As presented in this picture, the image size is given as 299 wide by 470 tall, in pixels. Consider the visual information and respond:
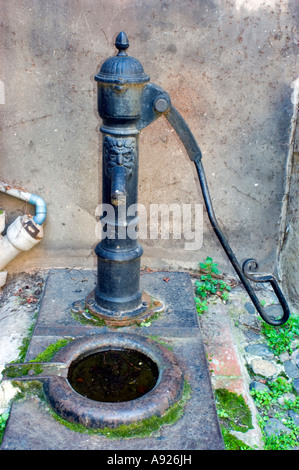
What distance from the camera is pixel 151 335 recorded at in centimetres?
300

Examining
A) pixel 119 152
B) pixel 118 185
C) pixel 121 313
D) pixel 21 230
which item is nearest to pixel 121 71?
pixel 119 152

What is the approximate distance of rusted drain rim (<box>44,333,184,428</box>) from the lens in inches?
89.3

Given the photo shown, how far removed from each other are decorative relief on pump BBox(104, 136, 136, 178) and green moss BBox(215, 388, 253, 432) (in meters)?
1.37

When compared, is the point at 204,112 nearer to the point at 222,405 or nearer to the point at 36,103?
the point at 36,103

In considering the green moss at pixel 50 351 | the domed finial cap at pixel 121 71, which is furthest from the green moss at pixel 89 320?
the domed finial cap at pixel 121 71

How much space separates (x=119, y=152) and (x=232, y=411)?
1548 millimetres

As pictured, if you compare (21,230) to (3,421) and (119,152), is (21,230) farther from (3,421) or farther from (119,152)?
(3,421)

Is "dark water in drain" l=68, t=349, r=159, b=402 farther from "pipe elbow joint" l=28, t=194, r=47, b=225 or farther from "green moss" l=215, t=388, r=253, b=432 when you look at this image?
"pipe elbow joint" l=28, t=194, r=47, b=225

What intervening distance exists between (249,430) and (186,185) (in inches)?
75.0

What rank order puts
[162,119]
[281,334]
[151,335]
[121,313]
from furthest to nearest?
[162,119] → [281,334] → [121,313] → [151,335]

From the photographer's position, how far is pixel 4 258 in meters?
3.80

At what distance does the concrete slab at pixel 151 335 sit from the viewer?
7.27 ft

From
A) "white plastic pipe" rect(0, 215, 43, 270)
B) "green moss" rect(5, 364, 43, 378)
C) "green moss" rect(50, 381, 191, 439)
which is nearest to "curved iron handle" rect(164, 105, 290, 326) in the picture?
"green moss" rect(50, 381, 191, 439)

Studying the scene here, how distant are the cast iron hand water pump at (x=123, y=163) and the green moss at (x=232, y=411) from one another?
650mm
